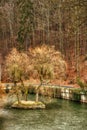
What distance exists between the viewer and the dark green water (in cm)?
3459

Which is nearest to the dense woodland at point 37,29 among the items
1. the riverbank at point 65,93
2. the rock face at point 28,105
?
the riverbank at point 65,93

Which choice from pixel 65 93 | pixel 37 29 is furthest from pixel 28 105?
pixel 37 29

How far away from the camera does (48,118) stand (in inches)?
1547

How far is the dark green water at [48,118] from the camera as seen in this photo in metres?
34.6

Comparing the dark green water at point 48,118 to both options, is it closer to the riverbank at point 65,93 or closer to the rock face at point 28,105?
the rock face at point 28,105

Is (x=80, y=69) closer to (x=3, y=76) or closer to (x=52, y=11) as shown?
(x=3, y=76)

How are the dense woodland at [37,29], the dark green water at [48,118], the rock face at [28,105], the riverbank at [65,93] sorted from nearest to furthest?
the dark green water at [48,118], the rock face at [28,105], the riverbank at [65,93], the dense woodland at [37,29]

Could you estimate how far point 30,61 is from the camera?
49031 mm

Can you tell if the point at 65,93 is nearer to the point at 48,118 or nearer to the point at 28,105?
the point at 28,105

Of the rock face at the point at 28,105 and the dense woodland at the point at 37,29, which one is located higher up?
the dense woodland at the point at 37,29

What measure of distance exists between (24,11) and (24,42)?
742 centimetres

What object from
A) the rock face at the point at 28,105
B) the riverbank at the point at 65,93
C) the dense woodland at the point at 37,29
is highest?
the dense woodland at the point at 37,29

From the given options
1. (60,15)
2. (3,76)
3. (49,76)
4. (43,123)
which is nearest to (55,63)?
(49,76)

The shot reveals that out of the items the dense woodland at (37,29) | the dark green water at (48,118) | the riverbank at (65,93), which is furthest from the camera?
the dense woodland at (37,29)
